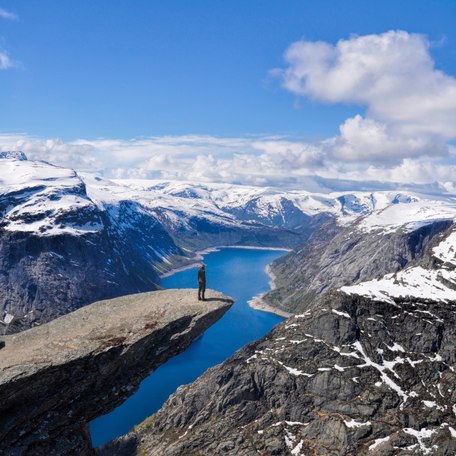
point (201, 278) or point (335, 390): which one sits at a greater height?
point (201, 278)

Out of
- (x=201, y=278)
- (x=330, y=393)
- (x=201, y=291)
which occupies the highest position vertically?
(x=201, y=278)

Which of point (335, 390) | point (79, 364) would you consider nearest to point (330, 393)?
point (335, 390)

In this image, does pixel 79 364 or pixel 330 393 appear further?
pixel 330 393

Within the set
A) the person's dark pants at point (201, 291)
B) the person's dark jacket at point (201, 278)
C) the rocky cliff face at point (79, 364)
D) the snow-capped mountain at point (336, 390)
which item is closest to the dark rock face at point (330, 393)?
the snow-capped mountain at point (336, 390)

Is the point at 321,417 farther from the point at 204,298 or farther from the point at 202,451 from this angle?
the point at 204,298

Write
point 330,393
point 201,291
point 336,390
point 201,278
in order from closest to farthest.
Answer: point 201,291 → point 201,278 → point 336,390 → point 330,393

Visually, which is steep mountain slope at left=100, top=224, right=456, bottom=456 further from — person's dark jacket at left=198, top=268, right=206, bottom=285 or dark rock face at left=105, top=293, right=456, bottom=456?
person's dark jacket at left=198, top=268, right=206, bottom=285

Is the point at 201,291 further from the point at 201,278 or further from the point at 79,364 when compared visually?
the point at 79,364

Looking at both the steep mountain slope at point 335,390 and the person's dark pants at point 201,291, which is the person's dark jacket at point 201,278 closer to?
the person's dark pants at point 201,291

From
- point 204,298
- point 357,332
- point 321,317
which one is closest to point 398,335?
point 357,332
